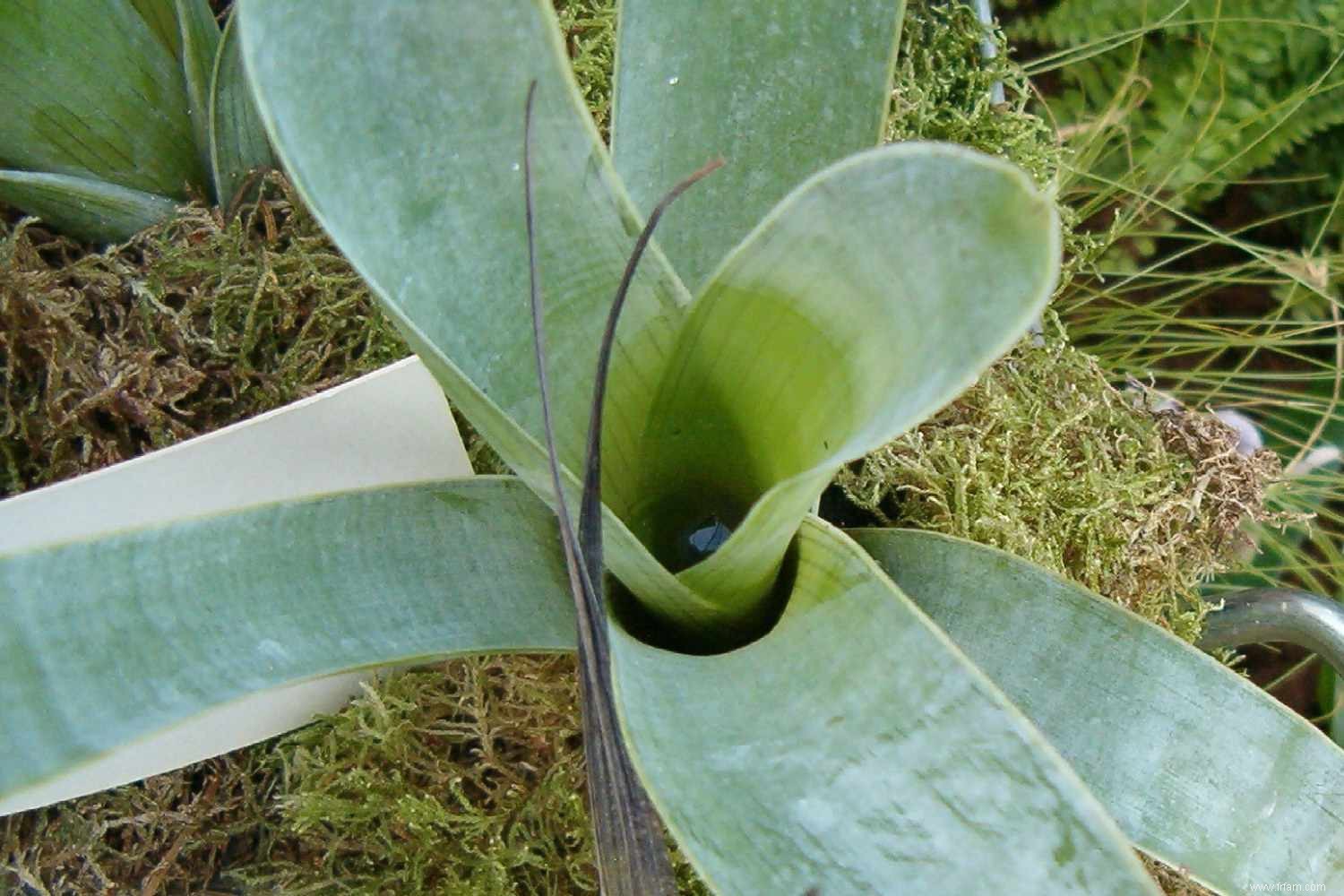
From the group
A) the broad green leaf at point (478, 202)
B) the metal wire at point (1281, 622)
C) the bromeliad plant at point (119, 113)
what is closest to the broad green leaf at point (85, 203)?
the bromeliad plant at point (119, 113)

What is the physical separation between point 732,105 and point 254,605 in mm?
297

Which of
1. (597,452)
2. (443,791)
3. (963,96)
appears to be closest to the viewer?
(597,452)

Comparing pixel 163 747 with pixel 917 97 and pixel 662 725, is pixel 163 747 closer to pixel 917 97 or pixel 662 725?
pixel 662 725

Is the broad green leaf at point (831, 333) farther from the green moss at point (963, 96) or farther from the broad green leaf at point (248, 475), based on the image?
the green moss at point (963, 96)

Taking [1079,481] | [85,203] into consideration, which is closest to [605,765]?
[1079,481]

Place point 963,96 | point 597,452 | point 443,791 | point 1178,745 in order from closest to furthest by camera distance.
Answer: point 597,452 < point 1178,745 < point 443,791 < point 963,96

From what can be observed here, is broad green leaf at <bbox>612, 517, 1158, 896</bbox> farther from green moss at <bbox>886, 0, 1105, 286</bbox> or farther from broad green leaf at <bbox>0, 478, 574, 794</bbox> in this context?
green moss at <bbox>886, 0, 1105, 286</bbox>

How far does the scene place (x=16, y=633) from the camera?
1.27ft

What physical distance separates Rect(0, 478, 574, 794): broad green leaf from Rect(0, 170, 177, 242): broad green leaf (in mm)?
302

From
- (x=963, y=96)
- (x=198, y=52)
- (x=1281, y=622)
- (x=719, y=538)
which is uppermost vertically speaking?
(x=198, y=52)

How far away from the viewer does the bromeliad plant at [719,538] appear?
12.9 inches

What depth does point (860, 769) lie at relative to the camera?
35 centimetres

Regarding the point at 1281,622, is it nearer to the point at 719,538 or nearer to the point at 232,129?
the point at 719,538

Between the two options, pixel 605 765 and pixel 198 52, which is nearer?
pixel 605 765
